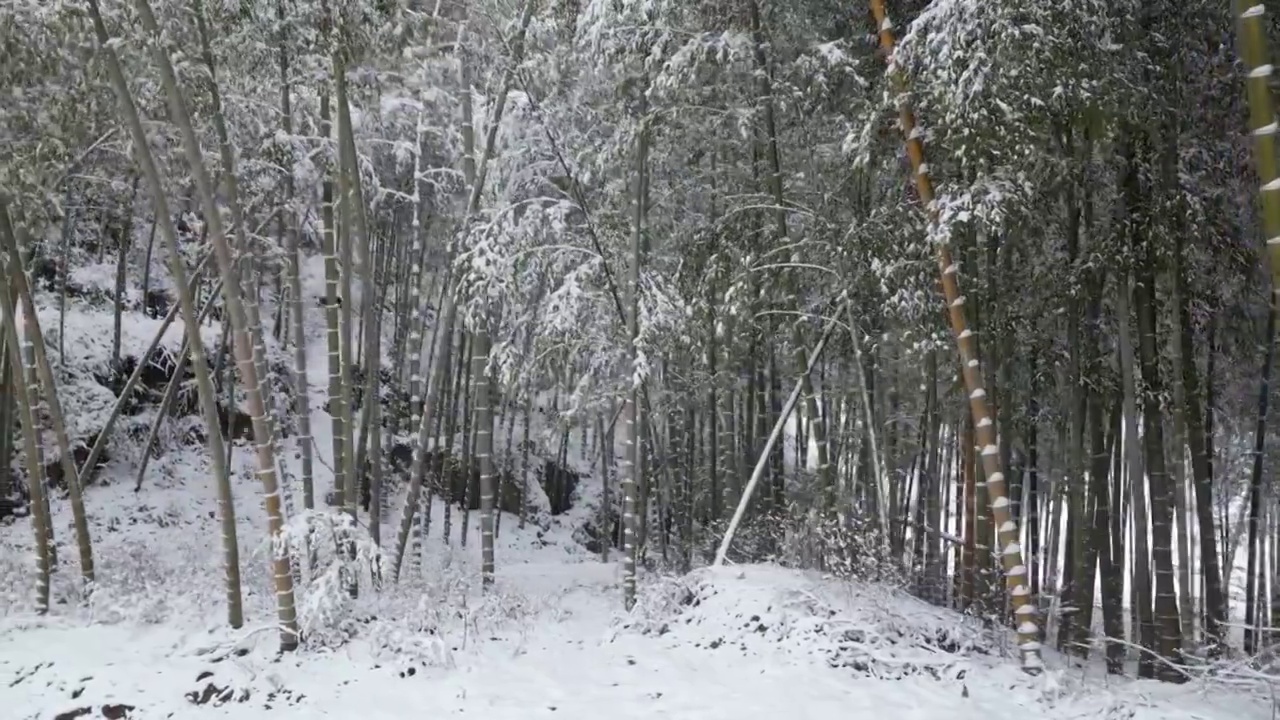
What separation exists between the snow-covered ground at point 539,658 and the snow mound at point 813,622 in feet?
0.05

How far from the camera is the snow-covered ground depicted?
411 cm

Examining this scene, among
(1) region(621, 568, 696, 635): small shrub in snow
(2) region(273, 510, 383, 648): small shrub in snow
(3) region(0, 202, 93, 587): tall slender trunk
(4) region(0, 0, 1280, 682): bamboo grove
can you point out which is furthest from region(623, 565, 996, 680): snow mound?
(3) region(0, 202, 93, 587): tall slender trunk

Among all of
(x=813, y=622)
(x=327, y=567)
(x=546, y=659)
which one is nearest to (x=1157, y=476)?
(x=813, y=622)

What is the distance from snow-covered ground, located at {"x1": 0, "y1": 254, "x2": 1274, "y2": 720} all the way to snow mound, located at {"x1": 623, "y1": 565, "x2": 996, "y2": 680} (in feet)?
0.05

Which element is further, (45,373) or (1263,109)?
(45,373)

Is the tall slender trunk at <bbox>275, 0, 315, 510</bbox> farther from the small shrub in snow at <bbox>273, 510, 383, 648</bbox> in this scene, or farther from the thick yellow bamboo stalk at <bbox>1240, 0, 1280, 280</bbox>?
the thick yellow bamboo stalk at <bbox>1240, 0, 1280, 280</bbox>

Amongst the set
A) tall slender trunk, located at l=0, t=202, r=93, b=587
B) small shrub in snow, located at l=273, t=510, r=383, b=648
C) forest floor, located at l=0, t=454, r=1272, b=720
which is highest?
tall slender trunk, located at l=0, t=202, r=93, b=587

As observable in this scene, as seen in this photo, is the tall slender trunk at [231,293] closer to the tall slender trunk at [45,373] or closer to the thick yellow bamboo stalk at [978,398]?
the tall slender trunk at [45,373]

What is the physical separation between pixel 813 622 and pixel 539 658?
1643 mm

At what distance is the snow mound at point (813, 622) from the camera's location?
4.57m

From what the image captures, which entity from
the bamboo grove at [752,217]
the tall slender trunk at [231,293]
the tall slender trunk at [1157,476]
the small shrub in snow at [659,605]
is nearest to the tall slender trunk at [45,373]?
the bamboo grove at [752,217]

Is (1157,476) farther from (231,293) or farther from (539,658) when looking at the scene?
(231,293)

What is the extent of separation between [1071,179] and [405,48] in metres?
4.20

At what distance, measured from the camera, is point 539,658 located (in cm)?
496
